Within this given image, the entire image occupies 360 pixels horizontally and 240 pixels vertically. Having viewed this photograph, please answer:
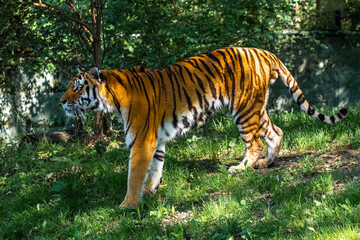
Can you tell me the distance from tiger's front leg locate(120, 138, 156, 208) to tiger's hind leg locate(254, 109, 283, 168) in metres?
1.45

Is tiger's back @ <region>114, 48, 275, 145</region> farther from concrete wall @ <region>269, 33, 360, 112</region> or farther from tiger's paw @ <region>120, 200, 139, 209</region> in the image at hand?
concrete wall @ <region>269, 33, 360, 112</region>

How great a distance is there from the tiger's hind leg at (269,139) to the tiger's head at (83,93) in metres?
1.95

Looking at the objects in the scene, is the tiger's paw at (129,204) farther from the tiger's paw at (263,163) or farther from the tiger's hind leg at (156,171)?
the tiger's paw at (263,163)

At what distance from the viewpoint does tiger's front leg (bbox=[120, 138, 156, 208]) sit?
4305 mm

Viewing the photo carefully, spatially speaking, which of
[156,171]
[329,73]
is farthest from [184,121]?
[329,73]

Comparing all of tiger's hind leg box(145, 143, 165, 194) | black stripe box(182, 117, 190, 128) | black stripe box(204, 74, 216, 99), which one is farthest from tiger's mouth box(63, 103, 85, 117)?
black stripe box(204, 74, 216, 99)

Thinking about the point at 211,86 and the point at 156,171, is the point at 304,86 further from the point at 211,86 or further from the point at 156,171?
the point at 156,171

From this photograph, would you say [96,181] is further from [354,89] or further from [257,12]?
[354,89]

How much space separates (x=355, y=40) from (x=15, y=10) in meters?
7.06

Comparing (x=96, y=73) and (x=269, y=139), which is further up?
(x=96, y=73)

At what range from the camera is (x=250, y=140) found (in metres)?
4.88

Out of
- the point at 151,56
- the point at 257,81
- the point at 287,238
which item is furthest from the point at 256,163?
the point at 151,56

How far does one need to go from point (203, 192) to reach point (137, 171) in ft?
2.46

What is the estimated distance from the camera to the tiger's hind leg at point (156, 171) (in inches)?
186
